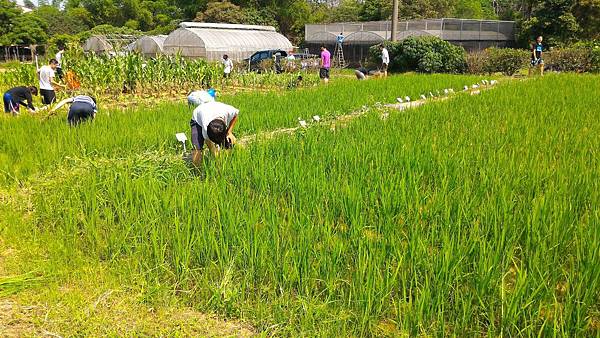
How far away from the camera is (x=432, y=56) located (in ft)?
53.3

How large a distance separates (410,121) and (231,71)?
29.2 feet

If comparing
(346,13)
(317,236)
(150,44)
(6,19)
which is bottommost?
(317,236)

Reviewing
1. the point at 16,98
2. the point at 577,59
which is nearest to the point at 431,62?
the point at 577,59

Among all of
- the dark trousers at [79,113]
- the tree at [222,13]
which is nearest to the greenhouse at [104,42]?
the tree at [222,13]

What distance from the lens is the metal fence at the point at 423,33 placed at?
2006 cm

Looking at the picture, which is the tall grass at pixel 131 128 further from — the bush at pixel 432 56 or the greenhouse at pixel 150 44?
the greenhouse at pixel 150 44

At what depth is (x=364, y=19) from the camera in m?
31.8

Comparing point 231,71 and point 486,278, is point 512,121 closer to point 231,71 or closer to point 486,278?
point 486,278

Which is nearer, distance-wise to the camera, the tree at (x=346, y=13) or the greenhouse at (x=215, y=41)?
the greenhouse at (x=215, y=41)

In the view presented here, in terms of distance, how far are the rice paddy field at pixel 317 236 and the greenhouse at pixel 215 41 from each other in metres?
15.9

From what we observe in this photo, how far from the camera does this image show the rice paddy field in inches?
80.7

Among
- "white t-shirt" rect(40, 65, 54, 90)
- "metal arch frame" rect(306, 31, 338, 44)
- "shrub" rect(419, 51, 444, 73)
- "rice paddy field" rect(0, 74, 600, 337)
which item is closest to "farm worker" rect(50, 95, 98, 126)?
"rice paddy field" rect(0, 74, 600, 337)

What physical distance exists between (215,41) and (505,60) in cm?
1210

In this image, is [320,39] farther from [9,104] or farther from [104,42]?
[9,104]
